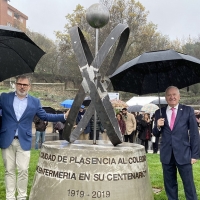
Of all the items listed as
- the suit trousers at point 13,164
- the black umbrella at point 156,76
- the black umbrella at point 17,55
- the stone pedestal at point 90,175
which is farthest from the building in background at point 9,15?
the stone pedestal at point 90,175

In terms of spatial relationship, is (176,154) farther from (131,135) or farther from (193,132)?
(131,135)

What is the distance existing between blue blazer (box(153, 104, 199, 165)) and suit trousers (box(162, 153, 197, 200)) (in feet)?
0.33

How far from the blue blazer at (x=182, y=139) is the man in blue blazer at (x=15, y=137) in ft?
7.11

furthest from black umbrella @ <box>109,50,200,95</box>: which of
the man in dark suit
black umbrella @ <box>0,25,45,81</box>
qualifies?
black umbrella @ <box>0,25,45,81</box>

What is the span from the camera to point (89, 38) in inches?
1572

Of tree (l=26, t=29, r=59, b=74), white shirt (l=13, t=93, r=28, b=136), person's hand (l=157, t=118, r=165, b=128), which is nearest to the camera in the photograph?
person's hand (l=157, t=118, r=165, b=128)

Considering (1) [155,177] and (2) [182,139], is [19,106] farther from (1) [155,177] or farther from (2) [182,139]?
(1) [155,177]

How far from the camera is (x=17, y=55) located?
20.1 feet

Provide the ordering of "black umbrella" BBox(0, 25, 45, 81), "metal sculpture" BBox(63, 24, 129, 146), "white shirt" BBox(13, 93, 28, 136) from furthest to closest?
"black umbrella" BBox(0, 25, 45, 81), "white shirt" BBox(13, 93, 28, 136), "metal sculpture" BBox(63, 24, 129, 146)

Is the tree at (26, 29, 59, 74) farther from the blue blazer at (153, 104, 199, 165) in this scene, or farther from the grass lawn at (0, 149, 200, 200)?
the blue blazer at (153, 104, 199, 165)

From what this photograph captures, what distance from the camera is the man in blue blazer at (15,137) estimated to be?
17.8 feet

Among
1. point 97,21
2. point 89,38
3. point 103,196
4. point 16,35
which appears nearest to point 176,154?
point 103,196

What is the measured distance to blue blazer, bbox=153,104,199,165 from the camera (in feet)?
17.0

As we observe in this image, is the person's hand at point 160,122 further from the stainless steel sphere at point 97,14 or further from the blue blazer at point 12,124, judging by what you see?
the blue blazer at point 12,124
